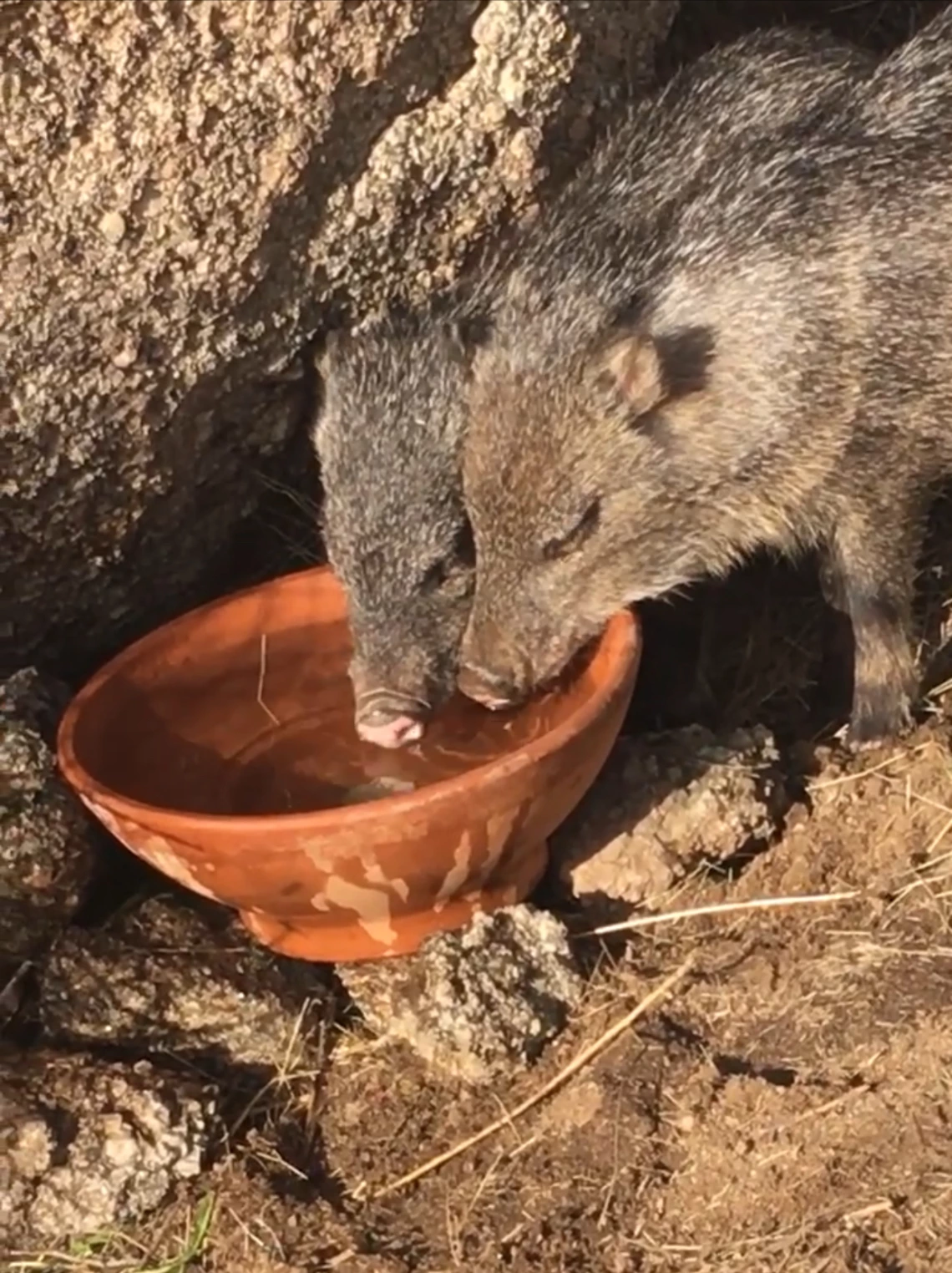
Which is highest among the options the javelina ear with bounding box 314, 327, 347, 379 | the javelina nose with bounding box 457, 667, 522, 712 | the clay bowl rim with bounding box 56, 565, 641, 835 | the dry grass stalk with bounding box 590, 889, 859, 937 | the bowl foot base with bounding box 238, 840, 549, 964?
the javelina ear with bounding box 314, 327, 347, 379

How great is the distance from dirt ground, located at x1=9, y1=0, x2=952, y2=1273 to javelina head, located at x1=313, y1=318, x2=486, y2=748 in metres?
0.58

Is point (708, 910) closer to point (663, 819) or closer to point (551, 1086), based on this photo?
point (663, 819)

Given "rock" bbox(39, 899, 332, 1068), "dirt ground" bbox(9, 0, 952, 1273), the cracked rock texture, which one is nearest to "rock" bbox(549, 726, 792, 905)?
"dirt ground" bbox(9, 0, 952, 1273)

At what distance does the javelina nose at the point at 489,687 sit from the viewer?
11.0ft

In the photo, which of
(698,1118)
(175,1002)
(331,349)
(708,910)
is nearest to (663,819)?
(708,910)

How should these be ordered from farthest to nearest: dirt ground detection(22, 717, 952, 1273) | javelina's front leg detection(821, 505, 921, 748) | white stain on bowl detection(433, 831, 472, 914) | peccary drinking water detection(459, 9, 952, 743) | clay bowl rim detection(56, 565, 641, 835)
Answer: javelina's front leg detection(821, 505, 921, 748) < peccary drinking water detection(459, 9, 952, 743) < white stain on bowl detection(433, 831, 472, 914) < clay bowl rim detection(56, 565, 641, 835) < dirt ground detection(22, 717, 952, 1273)

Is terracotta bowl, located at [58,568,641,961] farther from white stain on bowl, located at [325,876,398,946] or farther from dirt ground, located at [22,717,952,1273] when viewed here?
dirt ground, located at [22,717,952,1273]

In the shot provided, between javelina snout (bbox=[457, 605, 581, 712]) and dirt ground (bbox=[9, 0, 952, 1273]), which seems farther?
javelina snout (bbox=[457, 605, 581, 712])

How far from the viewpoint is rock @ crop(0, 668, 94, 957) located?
10.7 feet

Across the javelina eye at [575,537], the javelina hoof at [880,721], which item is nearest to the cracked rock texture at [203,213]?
the javelina eye at [575,537]

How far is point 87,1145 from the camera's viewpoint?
300 cm

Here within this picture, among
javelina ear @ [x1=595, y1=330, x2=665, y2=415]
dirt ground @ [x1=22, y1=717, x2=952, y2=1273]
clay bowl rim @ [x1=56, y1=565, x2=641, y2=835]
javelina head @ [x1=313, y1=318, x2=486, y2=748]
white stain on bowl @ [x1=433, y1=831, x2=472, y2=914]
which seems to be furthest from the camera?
javelina head @ [x1=313, y1=318, x2=486, y2=748]

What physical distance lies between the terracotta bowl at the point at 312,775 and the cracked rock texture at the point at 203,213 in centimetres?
32

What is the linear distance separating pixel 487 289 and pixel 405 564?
56 centimetres
